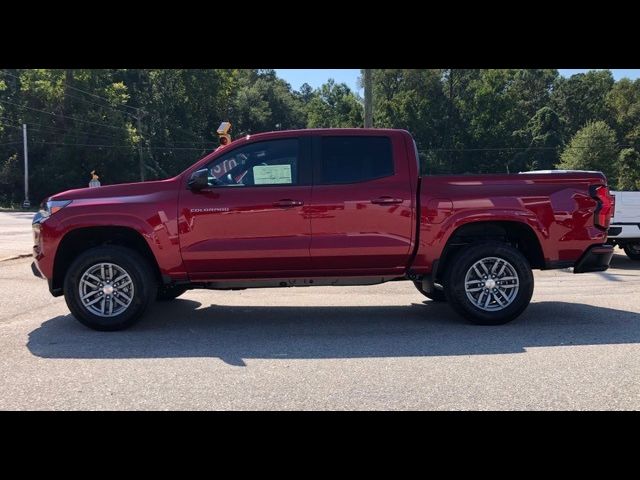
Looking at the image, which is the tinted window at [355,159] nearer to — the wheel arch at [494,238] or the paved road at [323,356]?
the wheel arch at [494,238]

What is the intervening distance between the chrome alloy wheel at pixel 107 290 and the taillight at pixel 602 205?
5118 mm

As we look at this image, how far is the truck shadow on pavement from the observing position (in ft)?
18.8

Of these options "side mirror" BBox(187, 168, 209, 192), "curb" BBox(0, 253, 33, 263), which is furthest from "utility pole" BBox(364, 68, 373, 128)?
"side mirror" BBox(187, 168, 209, 192)

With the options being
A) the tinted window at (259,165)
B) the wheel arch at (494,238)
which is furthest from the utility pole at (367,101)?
the tinted window at (259,165)

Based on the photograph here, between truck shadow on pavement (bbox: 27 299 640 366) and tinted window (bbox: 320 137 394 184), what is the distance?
166cm

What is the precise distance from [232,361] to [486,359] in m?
2.25

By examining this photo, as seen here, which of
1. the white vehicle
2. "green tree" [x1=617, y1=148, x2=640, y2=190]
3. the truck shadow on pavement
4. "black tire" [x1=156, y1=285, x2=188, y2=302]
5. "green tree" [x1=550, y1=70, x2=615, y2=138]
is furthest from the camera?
"green tree" [x1=550, y1=70, x2=615, y2=138]

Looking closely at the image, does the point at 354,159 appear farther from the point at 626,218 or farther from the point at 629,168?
the point at 629,168

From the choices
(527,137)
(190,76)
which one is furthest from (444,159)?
(190,76)

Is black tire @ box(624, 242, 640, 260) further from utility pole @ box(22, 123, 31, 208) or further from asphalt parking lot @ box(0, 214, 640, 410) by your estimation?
utility pole @ box(22, 123, 31, 208)

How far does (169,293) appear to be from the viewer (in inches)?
311

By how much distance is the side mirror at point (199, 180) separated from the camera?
6.42m

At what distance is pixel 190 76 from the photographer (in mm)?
59906

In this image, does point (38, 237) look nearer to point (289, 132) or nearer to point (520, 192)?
point (289, 132)
